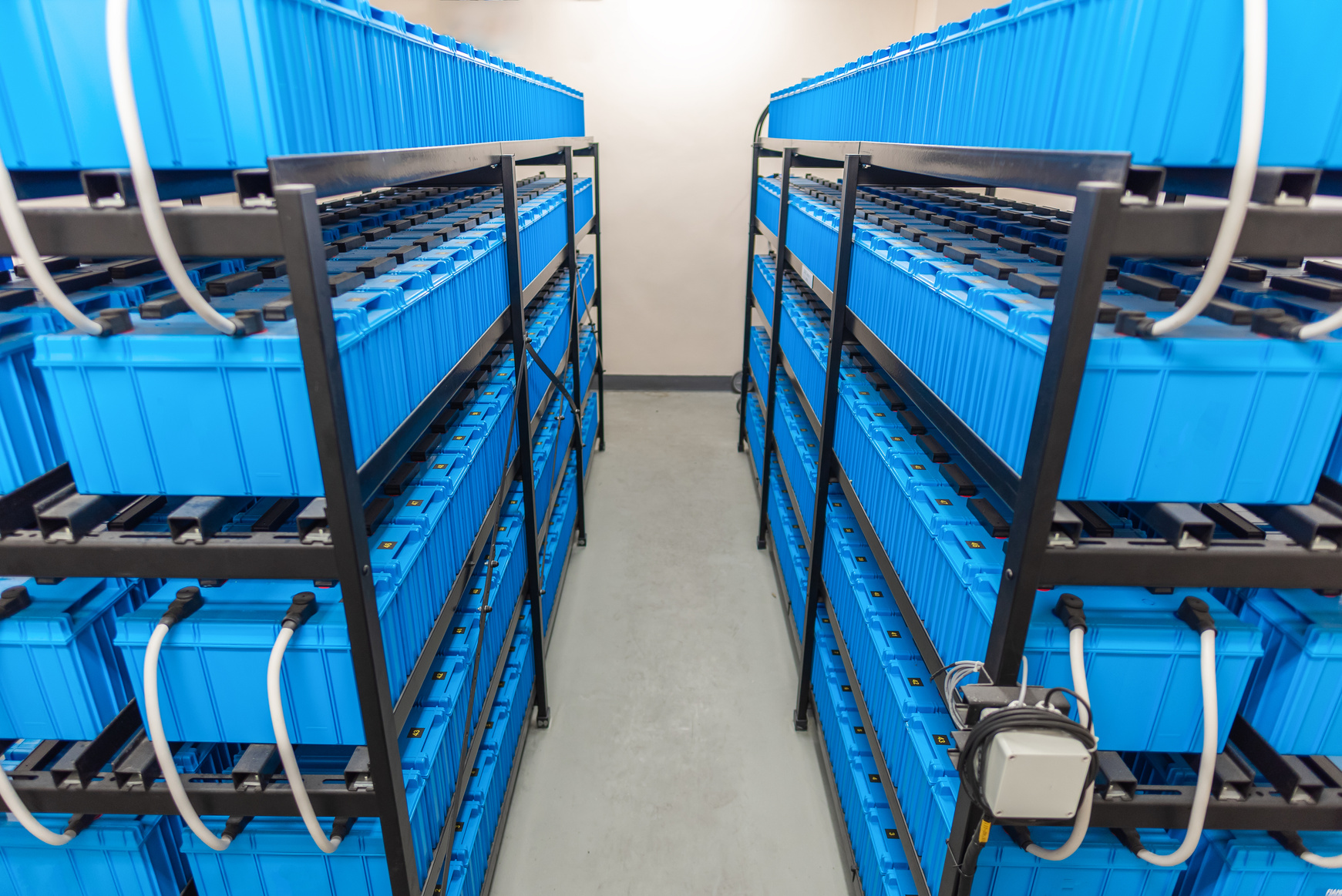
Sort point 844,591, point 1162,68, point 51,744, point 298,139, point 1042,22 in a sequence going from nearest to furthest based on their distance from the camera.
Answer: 1. point 1162,68
2. point 298,139
3. point 1042,22
4. point 51,744
5. point 844,591

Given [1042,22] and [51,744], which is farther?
[51,744]

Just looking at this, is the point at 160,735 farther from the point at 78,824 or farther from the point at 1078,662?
the point at 1078,662

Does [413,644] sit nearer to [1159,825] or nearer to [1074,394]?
[1074,394]

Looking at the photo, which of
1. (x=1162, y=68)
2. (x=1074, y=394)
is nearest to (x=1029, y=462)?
(x=1074, y=394)

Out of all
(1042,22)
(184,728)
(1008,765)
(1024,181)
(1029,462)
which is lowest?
(184,728)

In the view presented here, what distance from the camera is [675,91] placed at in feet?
18.8

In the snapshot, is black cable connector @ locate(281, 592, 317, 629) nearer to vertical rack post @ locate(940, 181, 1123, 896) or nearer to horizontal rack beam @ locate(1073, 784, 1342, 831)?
vertical rack post @ locate(940, 181, 1123, 896)

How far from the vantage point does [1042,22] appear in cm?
127

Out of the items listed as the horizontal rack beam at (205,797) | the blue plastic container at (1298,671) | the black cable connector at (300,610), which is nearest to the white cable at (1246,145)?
the blue plastic container at (1298,671)

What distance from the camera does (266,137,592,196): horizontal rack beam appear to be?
1089 millimetres

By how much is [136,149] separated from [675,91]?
5.40 metres

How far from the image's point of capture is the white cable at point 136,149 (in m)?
0.92

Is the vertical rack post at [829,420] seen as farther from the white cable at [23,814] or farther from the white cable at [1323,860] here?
the white cable at [23,814]

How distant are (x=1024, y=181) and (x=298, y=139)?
3.95ft
